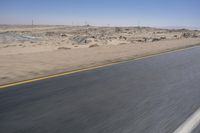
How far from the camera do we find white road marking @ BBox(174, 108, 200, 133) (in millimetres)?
4452

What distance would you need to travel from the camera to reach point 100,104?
5801mm

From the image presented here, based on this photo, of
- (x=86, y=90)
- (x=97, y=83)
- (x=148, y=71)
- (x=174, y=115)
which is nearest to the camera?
(x=174, y=115)

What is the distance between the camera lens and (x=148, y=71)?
10.6 m

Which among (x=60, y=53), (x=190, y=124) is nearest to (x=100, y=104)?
(x=190, y=124)

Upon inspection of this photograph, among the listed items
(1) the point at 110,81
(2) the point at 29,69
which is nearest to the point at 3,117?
(1) the point at 110,81

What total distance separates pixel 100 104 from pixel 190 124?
1.95m

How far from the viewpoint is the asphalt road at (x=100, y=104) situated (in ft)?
14.6

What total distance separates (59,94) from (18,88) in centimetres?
135

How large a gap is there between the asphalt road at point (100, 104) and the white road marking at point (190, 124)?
9cm

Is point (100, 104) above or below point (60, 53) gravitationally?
above

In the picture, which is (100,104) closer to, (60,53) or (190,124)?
(190,124)

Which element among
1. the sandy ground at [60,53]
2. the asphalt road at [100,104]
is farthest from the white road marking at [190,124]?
the sandy ground at [60,53]

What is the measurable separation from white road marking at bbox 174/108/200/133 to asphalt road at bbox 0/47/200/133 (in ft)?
0.29

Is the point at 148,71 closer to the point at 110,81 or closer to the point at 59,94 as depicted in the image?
the point at 110,81
